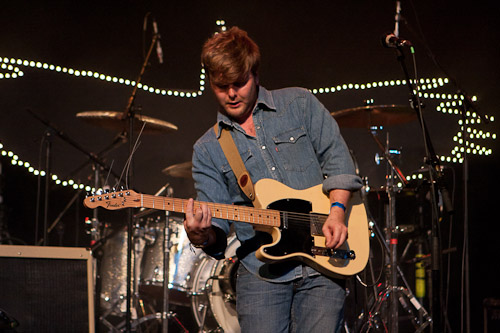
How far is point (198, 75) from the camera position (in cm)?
629

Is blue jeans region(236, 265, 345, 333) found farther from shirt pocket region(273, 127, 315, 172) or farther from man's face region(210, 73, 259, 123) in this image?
man's face region(210, 73, 259, 123)

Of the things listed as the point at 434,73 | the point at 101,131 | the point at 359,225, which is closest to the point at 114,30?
the point at 101,131

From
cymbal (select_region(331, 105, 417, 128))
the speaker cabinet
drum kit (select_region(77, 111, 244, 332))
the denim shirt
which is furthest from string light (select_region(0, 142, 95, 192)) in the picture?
the denim shirt

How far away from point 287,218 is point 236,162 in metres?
0.37

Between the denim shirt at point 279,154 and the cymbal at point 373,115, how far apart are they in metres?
2.35

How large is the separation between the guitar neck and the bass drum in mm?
2542

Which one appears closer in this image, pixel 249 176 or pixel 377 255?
pixel 249 176

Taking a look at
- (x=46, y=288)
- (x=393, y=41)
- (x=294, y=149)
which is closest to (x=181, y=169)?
(x=393, y=41)

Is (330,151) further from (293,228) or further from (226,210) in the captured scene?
(226,210)

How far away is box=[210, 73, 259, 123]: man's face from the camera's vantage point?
8.99ft

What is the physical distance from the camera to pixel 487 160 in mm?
6016

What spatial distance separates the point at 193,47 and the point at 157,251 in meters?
2.22

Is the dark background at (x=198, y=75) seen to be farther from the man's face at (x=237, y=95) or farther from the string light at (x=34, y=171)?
the man's face at (x=237, y=95)

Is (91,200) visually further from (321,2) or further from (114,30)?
(321,2)
